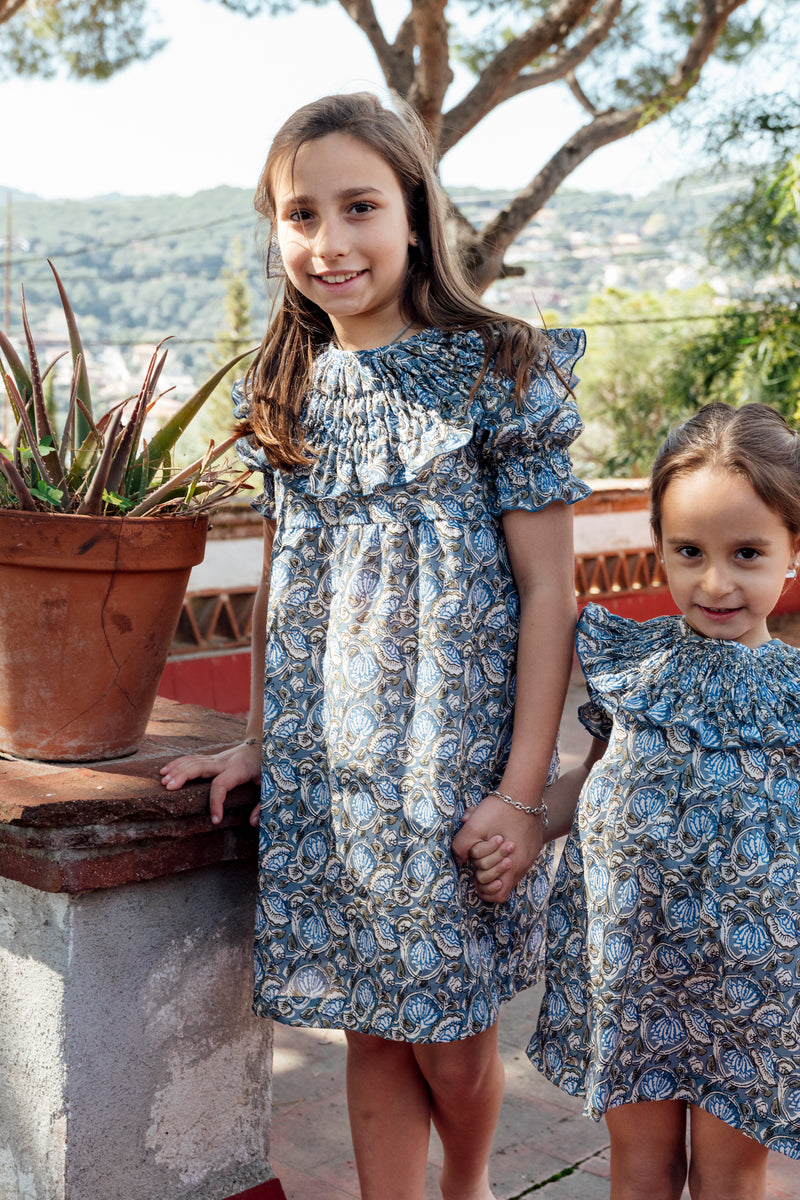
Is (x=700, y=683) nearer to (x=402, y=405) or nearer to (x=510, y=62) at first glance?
(x=402, y=405)

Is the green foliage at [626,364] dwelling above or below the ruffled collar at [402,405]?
above

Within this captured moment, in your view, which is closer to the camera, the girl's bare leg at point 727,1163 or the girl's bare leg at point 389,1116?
the girl's bare leg at point 727,1163

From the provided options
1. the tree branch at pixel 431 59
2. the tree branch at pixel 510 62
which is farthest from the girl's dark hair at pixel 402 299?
the tree branch at pixel 510 62

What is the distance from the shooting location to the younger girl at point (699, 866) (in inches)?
53.6

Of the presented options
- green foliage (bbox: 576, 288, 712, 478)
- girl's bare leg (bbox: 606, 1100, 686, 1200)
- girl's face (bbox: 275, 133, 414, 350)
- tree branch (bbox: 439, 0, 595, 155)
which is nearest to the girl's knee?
girl's bare leg (bbox: 606, 1100, 686, 1200)

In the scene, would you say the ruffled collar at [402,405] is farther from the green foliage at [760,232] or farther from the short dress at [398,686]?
the green foliage at [760,232]

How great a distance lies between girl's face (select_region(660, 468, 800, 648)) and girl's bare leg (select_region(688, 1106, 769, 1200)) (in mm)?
618

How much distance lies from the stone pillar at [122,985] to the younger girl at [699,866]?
0.45 m

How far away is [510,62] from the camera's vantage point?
6797mm

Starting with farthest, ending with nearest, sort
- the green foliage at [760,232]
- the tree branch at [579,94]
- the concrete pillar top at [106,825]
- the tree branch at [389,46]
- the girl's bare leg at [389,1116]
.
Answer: the green foliage at [760,232] < the tree branch at [579,94] < the tree branch at [389,46] < the girl's bare leg at [389,1116] < the concrete pillar top at [106,825]

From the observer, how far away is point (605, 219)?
51875 mm

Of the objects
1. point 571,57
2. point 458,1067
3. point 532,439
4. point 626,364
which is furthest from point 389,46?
point 626,364

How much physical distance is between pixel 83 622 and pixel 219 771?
29 centimetres

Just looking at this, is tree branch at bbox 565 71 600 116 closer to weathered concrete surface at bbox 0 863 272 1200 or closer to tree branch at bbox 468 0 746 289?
tree branch at bbox 468 0 746 289
